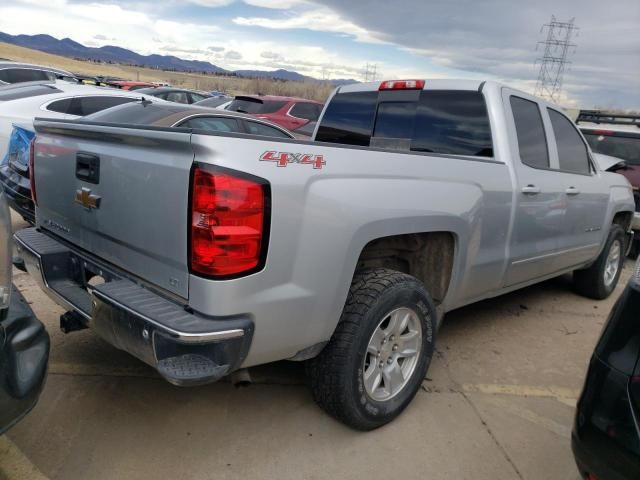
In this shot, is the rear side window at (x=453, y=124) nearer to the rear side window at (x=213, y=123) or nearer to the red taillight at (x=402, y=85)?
the red taillight at (x=402, y=85)

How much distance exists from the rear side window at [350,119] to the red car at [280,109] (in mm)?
7299

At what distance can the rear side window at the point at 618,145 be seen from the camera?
822 cm

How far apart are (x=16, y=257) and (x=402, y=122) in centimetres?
290

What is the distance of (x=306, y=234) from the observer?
2.29 metres

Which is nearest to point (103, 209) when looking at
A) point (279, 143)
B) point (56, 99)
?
point (279, 143)

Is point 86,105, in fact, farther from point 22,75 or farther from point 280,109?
point 22,75

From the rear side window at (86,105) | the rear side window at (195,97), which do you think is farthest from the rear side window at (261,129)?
the rear side window at (195,97)

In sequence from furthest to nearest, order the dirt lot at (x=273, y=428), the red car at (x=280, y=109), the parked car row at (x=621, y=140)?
the red car at (x=280, y=109) < the parked car row at (x=621, y=140) < the dirt lot at (x=273, y=428)

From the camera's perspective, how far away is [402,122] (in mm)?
4066

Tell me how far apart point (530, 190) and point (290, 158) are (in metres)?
2.23

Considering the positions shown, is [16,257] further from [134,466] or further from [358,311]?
[358,311]

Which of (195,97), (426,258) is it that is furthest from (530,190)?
(195,97)

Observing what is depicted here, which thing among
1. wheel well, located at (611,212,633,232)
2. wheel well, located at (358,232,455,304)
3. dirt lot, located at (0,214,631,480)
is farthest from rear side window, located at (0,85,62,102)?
wheel well, located at (611,212,633,232)

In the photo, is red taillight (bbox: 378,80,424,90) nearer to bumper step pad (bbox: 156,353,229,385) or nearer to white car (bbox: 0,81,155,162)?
bumper step pad (bbox: 156,353,229,385)
